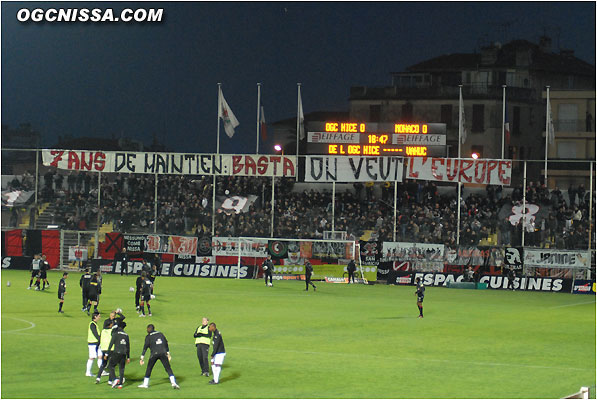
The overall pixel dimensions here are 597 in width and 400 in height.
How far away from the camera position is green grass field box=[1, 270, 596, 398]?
88.0ft

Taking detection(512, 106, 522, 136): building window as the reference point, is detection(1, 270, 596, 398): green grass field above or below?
below

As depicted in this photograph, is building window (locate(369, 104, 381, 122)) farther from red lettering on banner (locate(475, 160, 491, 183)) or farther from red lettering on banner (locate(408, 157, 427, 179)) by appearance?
red lettering on banner (locate(475, 160, 491, 183))

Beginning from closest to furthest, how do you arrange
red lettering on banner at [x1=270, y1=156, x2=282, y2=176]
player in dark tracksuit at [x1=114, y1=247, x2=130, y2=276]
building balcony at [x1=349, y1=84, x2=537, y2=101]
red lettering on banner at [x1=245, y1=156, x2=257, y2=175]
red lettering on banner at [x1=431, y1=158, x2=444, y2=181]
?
1. player in dark tracksuit at [x1=114, y1=247, x2=130, y2=276]
2. red lettering on banner at [x1=431, y1=158, x2=444, y2=181]
3. red lettering on banner at [x1=270, y1=156, x2=282, y2=176]
4. red lettering on banner at [x1=245, y1=156, x2=257, y2=175]
5. building balcony at [x1=349, y1=84, x2=537, y2=101]

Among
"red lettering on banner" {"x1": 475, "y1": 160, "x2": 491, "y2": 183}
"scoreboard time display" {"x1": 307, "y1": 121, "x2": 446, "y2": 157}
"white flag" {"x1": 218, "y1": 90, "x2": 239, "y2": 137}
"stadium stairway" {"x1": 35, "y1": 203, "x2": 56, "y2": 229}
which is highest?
"white flag" {"x1": 218, "y1": 90, "x2": 239, "y2": 137}

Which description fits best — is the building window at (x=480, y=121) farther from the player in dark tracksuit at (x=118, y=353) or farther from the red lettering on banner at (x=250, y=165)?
the player in dark tracksuit at (x=118, y=353)

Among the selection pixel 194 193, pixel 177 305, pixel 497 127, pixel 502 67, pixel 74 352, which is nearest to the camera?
pixel 74 352

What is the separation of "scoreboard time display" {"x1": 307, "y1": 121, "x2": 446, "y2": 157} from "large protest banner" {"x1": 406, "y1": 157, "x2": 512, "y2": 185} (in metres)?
3.62

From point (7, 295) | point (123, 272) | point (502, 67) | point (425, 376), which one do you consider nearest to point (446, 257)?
point (123, 272)

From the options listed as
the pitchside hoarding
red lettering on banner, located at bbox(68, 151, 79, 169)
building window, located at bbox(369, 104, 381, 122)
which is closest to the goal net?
the pitchside hoarding

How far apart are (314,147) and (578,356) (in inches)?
1492

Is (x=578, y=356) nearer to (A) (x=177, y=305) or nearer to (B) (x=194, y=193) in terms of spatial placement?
(A) (x=177, y=305)

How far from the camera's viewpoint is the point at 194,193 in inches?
2950

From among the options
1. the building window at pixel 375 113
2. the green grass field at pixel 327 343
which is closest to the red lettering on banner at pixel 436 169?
the green grass field at pixel 327 343

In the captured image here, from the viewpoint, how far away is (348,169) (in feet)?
216
